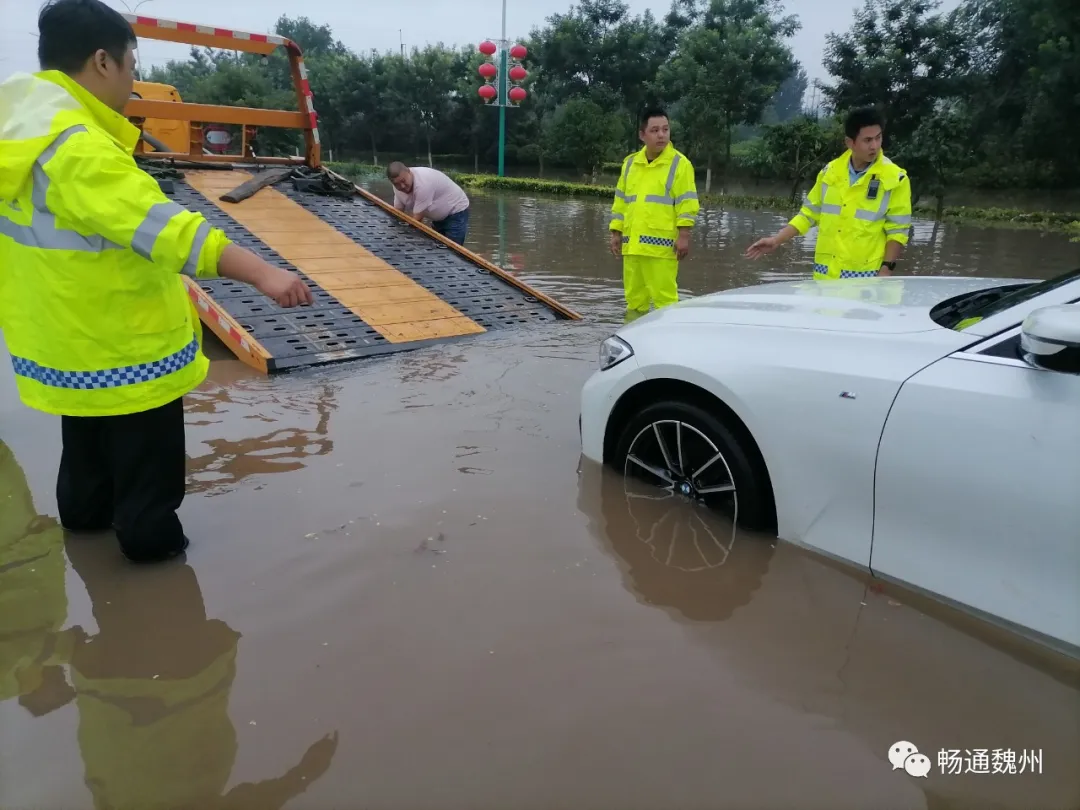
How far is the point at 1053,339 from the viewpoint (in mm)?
1886

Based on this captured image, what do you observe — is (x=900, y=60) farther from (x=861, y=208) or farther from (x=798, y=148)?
(x=861, y=208)

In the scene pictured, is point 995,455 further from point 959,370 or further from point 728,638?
point 728,638

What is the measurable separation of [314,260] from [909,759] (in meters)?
5.71

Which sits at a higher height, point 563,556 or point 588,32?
point 588,32

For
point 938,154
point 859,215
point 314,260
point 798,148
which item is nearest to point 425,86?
point 798,148

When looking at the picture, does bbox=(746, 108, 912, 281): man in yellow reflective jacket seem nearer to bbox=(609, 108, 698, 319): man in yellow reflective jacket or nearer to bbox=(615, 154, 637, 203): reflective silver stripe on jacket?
bbox=(609, 108, 698, 319): man in yellow reflective jacket

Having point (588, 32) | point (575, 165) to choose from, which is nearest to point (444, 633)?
point (575, 165)

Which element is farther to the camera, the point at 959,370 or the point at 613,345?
the point at 613,345

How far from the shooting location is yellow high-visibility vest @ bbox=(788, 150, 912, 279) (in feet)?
14.9

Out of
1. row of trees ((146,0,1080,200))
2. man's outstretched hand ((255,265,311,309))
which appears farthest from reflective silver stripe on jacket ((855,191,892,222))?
row of trees ((146,0,1080,200))

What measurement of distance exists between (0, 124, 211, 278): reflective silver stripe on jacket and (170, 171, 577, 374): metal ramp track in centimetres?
266

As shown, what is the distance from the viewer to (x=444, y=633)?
236 centimetres

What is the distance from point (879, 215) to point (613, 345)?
228 centimetres

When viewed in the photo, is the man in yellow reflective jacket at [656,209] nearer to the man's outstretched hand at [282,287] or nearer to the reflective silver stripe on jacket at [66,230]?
the man's outstretched hand at [282,287]
